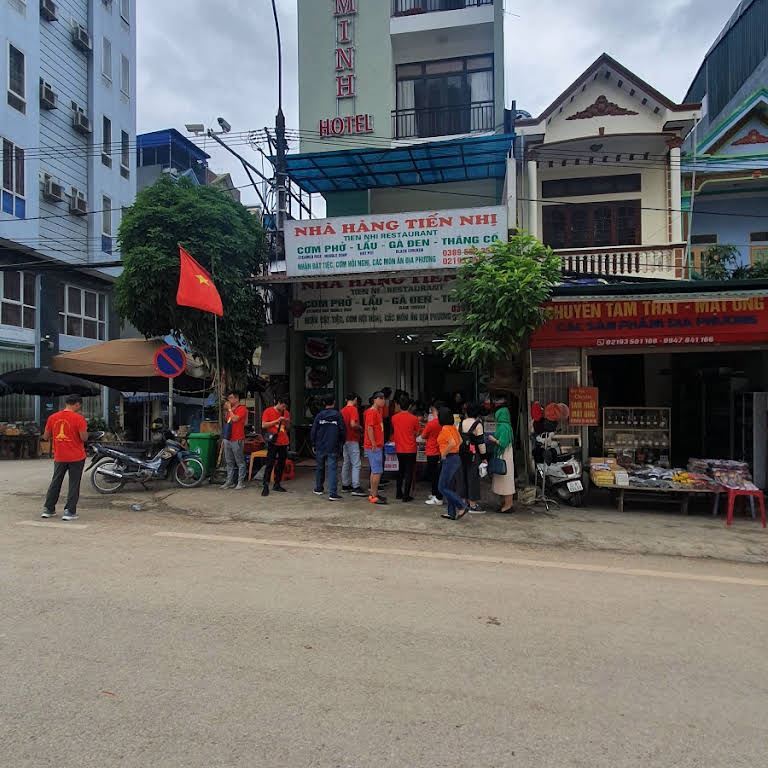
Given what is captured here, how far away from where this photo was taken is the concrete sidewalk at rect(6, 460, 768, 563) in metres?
→ 7.52

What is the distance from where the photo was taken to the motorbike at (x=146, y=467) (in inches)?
406

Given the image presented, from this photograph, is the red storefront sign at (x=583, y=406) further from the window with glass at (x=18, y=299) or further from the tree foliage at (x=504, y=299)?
the window with glass at (x=18, y=299)

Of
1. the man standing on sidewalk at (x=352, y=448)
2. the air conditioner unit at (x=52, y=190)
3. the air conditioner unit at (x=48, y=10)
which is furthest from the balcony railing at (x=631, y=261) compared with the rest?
the air conditioner unit at (x=48, y=10)

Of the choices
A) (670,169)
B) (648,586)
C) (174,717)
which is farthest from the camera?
(670,169)

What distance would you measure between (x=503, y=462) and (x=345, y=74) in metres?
12.5

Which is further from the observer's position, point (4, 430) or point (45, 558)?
point (4, 430)

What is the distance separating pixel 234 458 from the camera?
35.6 feet

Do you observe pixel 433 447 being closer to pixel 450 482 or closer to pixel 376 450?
pixel 376 450

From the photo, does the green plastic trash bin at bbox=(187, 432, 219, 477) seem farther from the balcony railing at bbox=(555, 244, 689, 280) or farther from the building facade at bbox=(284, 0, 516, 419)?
the balcony railing at bbox=(555, 244, 689, 280)

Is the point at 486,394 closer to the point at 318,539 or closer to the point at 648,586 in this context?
the point at 318,539

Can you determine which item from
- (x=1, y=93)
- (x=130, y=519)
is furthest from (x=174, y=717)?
(x=1, y=93)

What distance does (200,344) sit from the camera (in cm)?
1194

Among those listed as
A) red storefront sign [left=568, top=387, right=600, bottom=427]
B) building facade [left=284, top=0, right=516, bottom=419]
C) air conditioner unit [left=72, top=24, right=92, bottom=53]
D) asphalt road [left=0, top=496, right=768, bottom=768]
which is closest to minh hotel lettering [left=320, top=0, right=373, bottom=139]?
building facade [left=284, top=0, right=516, bottom=419]

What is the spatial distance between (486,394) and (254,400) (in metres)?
Answer: 5.96
